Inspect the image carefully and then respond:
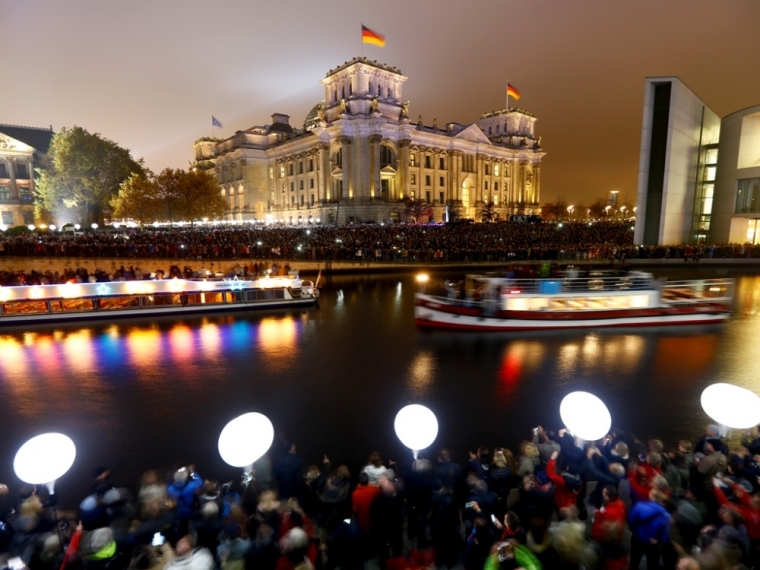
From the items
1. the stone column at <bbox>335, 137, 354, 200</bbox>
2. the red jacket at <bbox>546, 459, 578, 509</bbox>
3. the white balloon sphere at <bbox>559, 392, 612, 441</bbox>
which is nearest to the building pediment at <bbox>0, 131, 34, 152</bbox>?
the stone column at <bbox>335, 137, 354, 200</bbox>

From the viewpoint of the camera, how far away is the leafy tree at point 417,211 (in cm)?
8925

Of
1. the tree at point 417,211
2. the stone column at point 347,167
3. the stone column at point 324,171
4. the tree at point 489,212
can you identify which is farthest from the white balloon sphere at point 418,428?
the tree at point 489,212

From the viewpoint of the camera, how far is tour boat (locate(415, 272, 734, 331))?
23.5 m

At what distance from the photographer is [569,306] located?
23.8 m

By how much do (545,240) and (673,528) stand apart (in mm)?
56366

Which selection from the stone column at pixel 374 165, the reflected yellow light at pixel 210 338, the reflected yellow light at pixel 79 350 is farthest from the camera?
the stone column at pixel 374 165

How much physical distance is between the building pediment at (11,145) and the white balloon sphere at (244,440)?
10781 centimetres

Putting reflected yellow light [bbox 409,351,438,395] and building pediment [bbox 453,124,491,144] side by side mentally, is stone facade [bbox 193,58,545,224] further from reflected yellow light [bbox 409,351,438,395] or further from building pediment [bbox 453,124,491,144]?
reflected yellow light [bbox 409,351,438,395]

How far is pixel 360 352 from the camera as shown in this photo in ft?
64.2

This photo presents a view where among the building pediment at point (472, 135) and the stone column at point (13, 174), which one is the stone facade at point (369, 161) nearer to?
the building pediment at point (472, 135)

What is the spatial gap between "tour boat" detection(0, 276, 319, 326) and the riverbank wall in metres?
11.8

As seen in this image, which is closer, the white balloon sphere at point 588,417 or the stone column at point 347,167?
the white balloon sphere at point 588,417

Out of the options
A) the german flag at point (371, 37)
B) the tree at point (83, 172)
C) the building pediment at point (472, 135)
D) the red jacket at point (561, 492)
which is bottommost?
the red jacket at point (561, 492)

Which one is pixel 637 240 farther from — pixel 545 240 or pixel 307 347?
pixel 307 347
